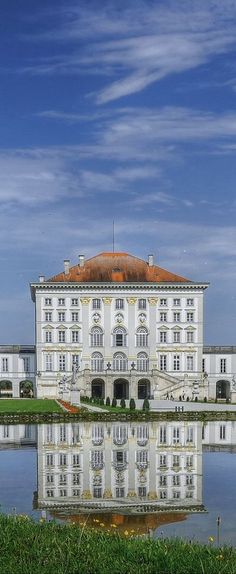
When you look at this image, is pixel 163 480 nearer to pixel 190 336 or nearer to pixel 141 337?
pixel 141 337

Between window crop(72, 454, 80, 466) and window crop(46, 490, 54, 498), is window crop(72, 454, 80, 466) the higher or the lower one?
the lower one

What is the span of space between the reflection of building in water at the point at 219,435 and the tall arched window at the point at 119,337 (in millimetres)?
26532

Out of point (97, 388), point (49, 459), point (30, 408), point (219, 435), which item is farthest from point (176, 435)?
point (97, 388)

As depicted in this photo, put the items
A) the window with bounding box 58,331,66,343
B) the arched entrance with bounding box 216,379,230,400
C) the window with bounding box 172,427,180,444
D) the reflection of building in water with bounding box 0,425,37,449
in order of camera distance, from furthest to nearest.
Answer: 1. the arched entrance with bounding box 216,379,230,400
2. the window with bounding box 58,331,66,343
3. the window with bounding box 172,427,180,444
4. the reflection of building in water with bounding box 0,425,37,449

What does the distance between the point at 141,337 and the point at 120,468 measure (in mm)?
43857

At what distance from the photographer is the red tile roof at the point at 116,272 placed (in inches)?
2470

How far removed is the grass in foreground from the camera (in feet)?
26.0

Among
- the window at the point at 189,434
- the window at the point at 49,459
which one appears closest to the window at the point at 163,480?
the window at the point at 49,459

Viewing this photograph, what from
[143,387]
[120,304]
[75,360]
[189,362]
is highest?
[120,304]

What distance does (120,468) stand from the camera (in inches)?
737

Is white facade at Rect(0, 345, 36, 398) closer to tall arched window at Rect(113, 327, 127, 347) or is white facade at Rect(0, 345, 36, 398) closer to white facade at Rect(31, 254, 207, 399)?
white facade at Rect(31, 254, 207, 399)

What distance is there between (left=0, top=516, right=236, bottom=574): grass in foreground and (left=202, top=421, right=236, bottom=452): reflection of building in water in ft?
47.8

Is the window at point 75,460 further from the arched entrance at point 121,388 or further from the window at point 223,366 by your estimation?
the window at point 223,366

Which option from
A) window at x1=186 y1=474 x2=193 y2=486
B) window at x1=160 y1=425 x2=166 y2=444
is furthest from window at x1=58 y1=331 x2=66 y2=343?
window at x1=186 y1=474 x2=193 y2=486
